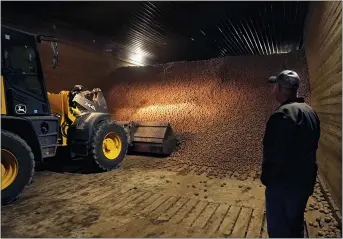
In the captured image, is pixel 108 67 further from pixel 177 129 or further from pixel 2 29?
pixel 2 29

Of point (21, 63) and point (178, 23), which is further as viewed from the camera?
point (178, 23)

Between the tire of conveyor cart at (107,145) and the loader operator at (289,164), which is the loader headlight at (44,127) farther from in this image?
the loader operator at (289,164)

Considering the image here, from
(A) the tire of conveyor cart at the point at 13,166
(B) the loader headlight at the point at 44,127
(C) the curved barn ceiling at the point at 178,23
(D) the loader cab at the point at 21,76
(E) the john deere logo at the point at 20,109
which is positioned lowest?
(A) the tire of conveyor cart at the point at 13,166

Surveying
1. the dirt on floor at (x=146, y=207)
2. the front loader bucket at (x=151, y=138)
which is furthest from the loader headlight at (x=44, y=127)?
the front loader bucket at (x=151, y=138)

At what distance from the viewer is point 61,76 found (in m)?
9.26

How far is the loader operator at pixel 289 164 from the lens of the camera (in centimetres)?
205

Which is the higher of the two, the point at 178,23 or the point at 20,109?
the point at 178,23

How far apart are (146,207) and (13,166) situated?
2113 millimetres

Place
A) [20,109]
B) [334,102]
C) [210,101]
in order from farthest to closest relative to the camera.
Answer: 1. [210,101]
2. [20,109]
3. [334,102]

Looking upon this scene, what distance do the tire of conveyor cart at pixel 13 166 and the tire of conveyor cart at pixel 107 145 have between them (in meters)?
1.69

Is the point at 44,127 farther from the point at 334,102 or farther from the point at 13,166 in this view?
the point at 334,102

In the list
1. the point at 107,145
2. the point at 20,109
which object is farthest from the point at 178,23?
the point at 20,109

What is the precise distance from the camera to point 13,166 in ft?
12.9

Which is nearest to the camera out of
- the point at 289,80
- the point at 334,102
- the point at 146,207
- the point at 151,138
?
the point at 289,80
